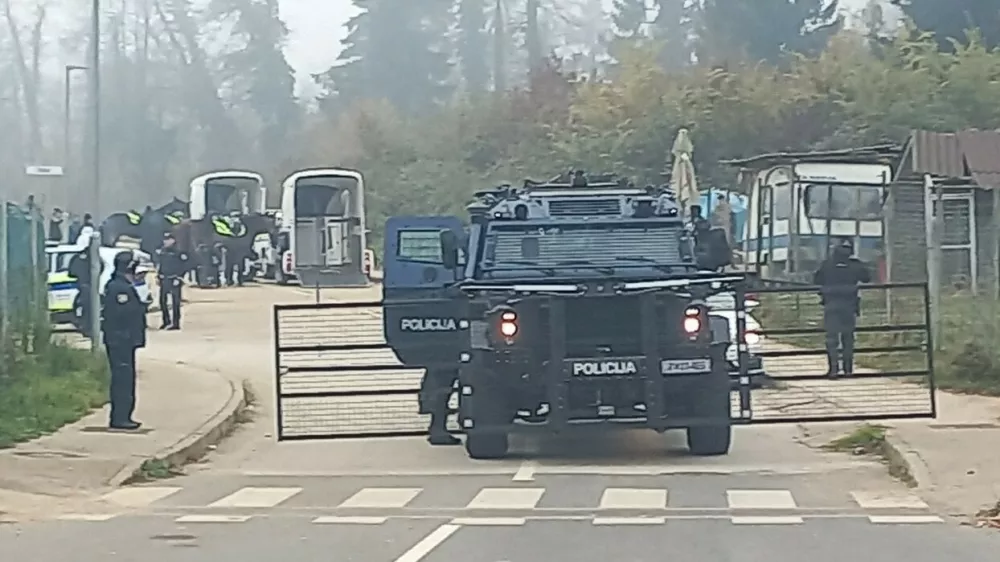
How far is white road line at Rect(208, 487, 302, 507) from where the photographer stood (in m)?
14.4

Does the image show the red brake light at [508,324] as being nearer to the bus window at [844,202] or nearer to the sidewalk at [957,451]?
the sidewalk at [957,451]

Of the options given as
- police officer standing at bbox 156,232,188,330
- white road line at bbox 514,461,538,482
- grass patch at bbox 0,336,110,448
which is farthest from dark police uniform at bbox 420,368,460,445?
police officer standing at bbox 156,232,188,330

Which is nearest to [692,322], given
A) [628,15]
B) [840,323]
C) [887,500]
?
[887,500]

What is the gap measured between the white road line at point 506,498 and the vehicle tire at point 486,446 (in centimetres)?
193

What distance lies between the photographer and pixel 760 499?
570 inches

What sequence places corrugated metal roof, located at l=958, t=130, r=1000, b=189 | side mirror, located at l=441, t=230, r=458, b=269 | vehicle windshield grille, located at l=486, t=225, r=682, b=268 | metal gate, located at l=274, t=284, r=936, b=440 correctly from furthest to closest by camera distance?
1. corrugated metal roof, located at l=958, t=130, r=1000, b=189
2. side mirror, located at l=441, t=230, r=458, b=269
3. metal gate, located at l=274, t=284, r=936, b=440
4. vehicle windshield grille, located at l=486, t=225, r=682, b=268

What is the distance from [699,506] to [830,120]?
39500mm

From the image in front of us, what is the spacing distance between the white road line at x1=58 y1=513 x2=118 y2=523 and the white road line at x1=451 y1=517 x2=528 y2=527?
2636 millimetres

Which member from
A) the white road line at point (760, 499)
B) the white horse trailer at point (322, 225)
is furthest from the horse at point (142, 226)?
the white road line at point (760, 499)

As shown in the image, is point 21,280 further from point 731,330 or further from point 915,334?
point 915,334

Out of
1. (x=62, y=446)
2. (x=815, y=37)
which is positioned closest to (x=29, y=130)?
(x=815, y=37)

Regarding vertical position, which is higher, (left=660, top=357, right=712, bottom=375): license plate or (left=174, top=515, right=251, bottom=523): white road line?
(left=660, top=357, right=712, bottom=375): license plate

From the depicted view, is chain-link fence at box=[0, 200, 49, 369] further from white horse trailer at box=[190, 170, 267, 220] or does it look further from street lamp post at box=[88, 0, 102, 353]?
white horse trailer at box=[190, 170, 267, 220]

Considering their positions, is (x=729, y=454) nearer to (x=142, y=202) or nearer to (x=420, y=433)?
(x=420, y=433)
